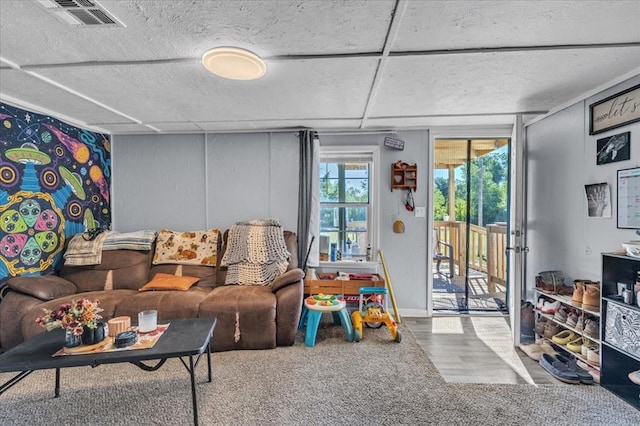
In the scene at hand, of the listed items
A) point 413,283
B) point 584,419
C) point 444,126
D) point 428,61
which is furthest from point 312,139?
→ point 584,419

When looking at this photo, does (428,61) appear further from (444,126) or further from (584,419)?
(584,419)

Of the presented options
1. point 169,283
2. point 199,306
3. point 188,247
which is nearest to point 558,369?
point 199,306

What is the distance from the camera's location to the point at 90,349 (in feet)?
5.32

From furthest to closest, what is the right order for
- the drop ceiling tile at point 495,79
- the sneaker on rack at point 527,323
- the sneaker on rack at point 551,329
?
1. the sneaker on rack at point 527,323
2. the sneaker on rack at point 551,329
3. the drop ceiling tile at point 495,79

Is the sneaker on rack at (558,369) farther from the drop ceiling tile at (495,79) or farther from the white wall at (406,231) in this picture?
the drop ceiling tile at (495,79)

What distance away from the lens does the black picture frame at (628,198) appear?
6.52 feet

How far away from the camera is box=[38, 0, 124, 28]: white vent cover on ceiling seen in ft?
4.35

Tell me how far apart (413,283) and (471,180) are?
1.74 meters

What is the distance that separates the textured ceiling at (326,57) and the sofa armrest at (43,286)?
1.59 m

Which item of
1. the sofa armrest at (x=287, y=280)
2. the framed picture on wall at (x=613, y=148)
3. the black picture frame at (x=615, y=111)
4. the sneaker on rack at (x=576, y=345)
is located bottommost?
the sneaker on rack at (x=576, y=345)

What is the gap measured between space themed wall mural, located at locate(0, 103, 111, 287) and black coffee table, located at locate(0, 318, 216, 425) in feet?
4.51

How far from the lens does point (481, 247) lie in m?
4.31

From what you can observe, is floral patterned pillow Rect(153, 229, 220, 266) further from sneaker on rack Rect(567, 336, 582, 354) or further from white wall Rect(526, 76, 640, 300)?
white wall Rect(526, 76, 640, 300)

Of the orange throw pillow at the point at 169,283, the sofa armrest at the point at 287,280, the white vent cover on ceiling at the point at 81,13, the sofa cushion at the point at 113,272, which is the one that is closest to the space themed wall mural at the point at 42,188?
the sofa cushion at the point at 113,272
